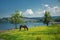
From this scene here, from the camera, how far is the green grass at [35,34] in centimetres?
185

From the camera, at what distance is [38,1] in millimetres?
1945

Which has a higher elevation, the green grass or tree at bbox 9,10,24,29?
tree at bbox 9,10,24,29

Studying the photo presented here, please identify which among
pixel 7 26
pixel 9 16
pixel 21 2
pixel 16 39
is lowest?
pixel 16 39

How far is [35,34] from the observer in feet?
6.15

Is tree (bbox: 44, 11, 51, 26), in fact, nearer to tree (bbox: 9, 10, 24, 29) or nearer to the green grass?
the green grass

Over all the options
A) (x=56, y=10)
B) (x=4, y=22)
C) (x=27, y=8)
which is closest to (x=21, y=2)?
(x=27, y=8)

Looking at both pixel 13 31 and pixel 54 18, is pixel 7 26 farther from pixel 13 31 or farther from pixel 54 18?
pixel 54 18

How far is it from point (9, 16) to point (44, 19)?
51cm

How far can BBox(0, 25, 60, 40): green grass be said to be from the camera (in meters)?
1.85

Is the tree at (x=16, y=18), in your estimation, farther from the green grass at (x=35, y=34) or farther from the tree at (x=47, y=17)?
the tree at (x=47, y=17)

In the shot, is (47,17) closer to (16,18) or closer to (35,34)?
(35,34)

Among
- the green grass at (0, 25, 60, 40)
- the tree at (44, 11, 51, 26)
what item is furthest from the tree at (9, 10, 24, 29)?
the tree at (44, 11, 51, 26)

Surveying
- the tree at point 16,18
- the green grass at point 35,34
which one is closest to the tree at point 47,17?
the green grass at point 35,34

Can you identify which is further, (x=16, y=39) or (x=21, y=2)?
(x=21, y=2)
